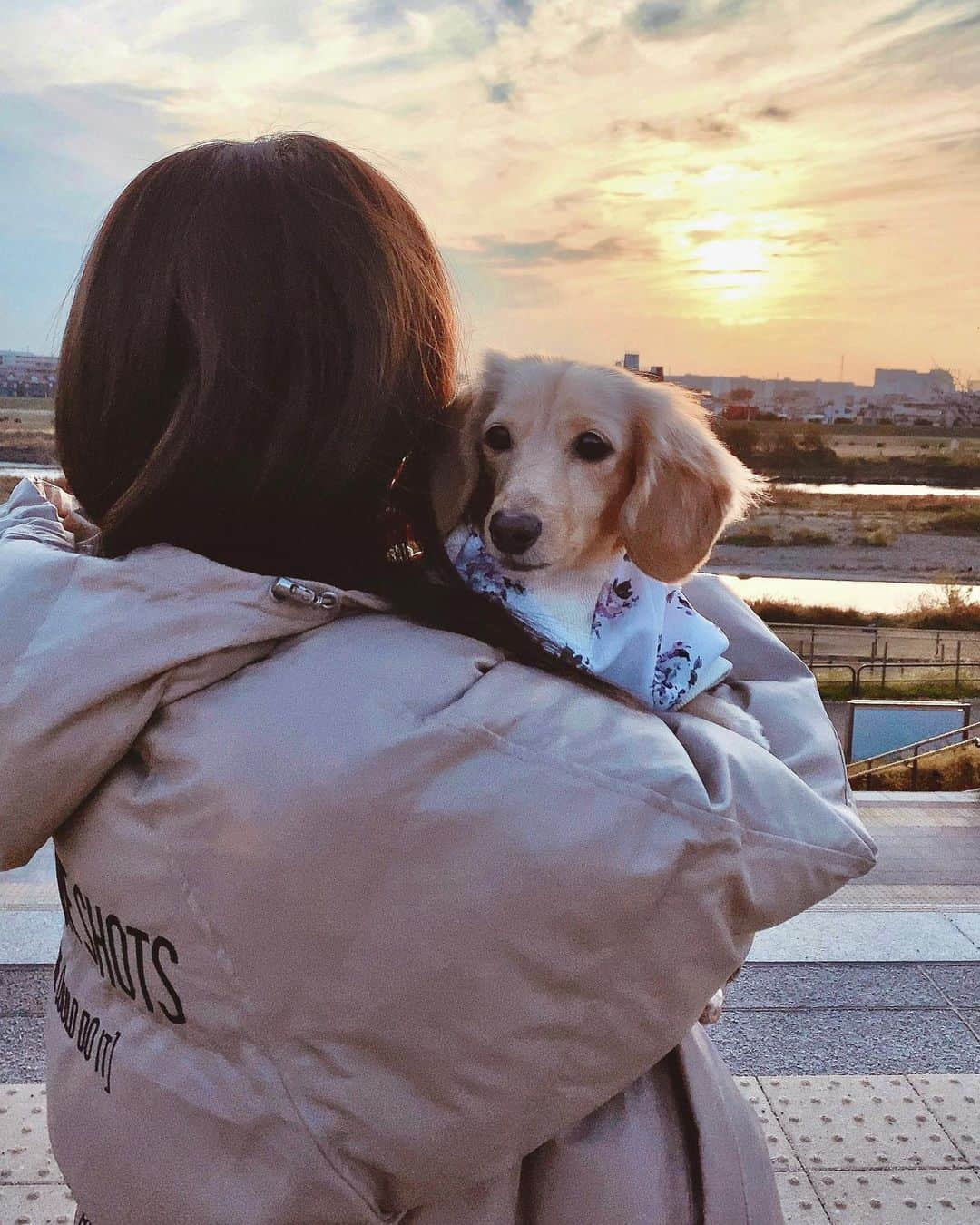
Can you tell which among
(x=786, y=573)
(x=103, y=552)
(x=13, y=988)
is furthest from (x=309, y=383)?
(x=786, y=573)

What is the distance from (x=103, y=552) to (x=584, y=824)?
0.62 meters

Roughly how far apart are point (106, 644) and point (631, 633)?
87 centimetres

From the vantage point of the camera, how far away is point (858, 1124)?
286 centimetres

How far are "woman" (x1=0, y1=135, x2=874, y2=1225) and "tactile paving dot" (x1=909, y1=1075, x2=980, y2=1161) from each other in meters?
1.91

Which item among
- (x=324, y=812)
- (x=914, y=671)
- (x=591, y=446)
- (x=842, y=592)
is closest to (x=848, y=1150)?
(x=591, y=446)

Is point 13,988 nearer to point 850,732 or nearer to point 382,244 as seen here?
point 382,244

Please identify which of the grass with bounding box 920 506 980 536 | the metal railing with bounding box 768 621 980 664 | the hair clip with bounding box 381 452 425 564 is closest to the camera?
the hair clip with bounding box 381 452 425 564

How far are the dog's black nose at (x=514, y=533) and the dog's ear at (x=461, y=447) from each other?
0.08 m

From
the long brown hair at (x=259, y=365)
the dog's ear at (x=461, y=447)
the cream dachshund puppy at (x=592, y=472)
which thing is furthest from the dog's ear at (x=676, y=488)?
the long brown hair at (x=259, y=365)

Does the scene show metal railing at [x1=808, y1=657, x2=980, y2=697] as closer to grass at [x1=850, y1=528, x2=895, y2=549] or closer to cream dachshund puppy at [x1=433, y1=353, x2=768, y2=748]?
grass at [x1=850, y1=528, x2=895, y2=549]

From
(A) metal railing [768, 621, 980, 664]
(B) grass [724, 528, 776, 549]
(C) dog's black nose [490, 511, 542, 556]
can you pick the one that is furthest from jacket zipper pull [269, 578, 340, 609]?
(B) grass [724, 528, 776, 549]

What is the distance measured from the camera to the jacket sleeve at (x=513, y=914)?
937 mm

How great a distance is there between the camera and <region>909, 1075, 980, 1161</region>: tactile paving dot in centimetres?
278

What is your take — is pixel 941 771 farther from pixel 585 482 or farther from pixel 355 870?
pixel 355 870
